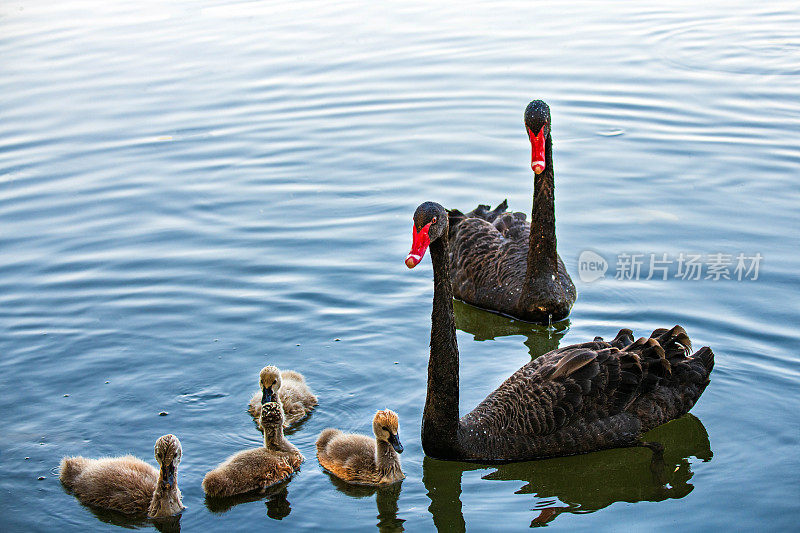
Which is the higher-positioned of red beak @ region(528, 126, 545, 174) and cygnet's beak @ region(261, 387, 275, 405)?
red beak @ region(528, 126, 545, 174)

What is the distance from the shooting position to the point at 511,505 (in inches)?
183

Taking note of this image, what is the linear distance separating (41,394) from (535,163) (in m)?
3.52

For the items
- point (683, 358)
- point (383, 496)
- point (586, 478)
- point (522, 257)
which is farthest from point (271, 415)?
point (522, 257)

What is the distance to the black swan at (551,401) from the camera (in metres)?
4.98

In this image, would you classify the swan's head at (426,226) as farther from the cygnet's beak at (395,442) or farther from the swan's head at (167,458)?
the swan's head at (167,458)

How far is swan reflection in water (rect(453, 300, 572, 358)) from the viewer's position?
649 centimetres

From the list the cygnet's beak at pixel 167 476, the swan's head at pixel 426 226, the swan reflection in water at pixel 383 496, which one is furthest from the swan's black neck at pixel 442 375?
the cygnet's beak at pixel 167 476

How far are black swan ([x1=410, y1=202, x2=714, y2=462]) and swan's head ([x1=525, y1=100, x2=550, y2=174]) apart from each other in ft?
5.74

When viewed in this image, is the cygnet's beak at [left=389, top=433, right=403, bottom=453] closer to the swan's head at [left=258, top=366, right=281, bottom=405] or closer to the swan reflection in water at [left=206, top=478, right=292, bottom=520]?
the swan reflection in water at [left=206, top=478, right=292, bottom=520]

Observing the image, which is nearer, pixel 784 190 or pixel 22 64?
pixel 784 190

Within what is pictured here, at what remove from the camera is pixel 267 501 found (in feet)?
15.7

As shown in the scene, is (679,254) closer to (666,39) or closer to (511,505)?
(511,505)

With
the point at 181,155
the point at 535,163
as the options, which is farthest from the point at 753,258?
the point at 181,155

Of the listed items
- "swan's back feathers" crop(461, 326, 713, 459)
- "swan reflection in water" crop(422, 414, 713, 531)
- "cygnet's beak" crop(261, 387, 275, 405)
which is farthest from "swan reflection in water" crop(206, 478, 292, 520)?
"swan's back feathers" crop(461, 326, 713, 459)
